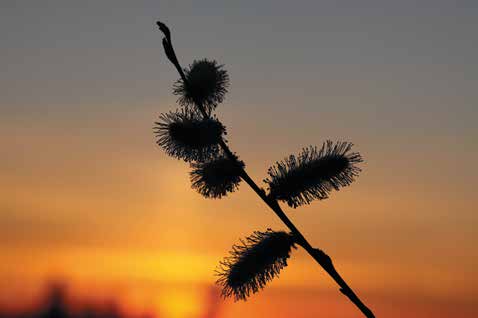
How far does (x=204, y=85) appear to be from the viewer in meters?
4.35

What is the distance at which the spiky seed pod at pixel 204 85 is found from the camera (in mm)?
4305

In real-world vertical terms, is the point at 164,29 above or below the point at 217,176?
above

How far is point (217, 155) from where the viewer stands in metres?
4.13

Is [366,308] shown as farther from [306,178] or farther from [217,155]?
[217,155]

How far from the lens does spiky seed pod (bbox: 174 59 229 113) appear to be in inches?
169

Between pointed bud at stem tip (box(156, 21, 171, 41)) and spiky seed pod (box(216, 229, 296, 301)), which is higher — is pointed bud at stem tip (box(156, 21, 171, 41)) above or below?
above

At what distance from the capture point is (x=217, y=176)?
4195mm

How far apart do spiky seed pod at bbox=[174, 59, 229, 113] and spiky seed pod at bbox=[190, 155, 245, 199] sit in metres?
0.42

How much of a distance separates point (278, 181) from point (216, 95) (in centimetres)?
81

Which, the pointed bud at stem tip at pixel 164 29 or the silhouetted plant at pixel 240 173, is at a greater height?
the pointed bud at stem tip at pixel 164 29

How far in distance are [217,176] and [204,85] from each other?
0.71 m

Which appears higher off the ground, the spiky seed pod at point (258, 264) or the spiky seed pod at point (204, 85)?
the spiky seed pod at point (204, 85)

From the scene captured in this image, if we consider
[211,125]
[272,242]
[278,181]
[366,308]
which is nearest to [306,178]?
[278,181]

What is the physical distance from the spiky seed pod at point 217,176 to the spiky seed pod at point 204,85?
16.6 inches
